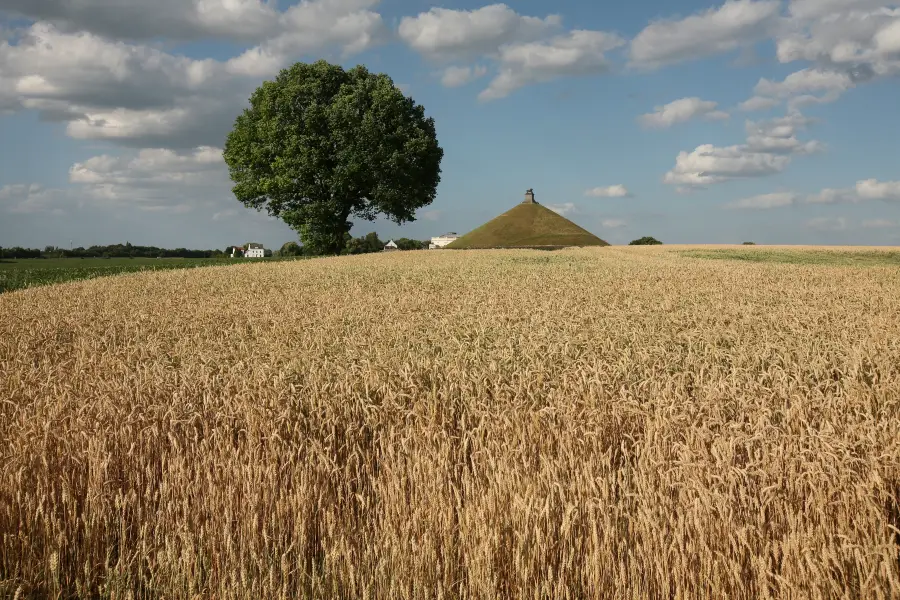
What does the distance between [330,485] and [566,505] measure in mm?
1888

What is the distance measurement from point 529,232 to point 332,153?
97853 millimetres

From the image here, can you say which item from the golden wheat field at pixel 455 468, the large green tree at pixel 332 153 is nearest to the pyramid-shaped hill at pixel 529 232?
the large green tree at pixel 332 153

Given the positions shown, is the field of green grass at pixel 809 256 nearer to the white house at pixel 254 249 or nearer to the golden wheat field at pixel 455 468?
the golden wheat field at pixel 455 468

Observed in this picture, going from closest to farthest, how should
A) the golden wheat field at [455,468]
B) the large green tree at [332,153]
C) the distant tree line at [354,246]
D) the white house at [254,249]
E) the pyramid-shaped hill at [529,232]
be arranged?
the golden wheat field at [455,468] < the large green tree at [332,153] < the distant tree line at [354,246] < the white house at [254,249] < the pyramid-shaped hill at [529,232]

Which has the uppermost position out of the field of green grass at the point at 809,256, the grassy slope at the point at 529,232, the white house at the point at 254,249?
the grassy slope at the point at 529,232

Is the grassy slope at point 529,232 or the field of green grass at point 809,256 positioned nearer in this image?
the field of green grass at point 809,256

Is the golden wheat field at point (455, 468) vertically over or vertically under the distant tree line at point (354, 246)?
under

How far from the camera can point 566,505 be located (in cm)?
398

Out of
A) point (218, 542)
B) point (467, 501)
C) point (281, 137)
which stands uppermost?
point (281, 137)

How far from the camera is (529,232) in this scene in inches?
5517

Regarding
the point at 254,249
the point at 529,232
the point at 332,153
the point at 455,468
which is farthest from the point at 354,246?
the point at 455,468

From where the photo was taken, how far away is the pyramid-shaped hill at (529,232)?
135 metres

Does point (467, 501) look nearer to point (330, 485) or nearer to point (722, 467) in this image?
point (330, 485)

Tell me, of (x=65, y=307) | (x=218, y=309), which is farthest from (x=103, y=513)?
(x=65, y=307)
